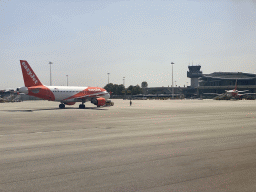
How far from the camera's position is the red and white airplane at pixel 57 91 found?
44.9 meters

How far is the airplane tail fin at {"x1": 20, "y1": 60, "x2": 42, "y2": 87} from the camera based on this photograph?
4481cm

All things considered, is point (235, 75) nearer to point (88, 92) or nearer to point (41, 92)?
point (88, 92)

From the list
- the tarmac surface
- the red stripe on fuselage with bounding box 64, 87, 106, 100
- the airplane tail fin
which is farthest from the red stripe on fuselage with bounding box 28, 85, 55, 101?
the tarmac surface

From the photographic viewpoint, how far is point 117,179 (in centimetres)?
786

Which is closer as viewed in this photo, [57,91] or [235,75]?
[57,91]

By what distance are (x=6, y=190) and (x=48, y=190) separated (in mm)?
1069

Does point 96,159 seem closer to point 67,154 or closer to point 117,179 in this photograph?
point 67,154

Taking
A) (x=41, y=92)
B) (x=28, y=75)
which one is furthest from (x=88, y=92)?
(x=28, y=75)

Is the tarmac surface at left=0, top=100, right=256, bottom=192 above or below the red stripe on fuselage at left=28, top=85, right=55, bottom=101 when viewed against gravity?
below

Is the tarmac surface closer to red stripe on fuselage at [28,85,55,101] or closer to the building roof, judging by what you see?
red stripe on fuselage at [28,85,55,101]

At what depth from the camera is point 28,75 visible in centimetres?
4522

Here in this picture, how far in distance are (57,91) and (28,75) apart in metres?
5.67

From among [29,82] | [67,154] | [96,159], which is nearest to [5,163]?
[67,154]

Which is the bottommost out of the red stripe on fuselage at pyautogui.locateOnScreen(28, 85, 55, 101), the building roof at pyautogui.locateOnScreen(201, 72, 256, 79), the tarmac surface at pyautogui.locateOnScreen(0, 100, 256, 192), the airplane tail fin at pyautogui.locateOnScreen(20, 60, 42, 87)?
the tarmac surface at pyautogui.locateOnScreen(0, 100, 256, 192)
